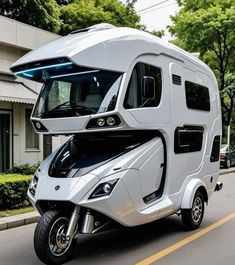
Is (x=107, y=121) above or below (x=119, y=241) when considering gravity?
above

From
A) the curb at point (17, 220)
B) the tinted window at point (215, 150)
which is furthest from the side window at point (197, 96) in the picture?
the curb at point (17, 220)

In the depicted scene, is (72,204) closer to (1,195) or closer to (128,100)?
(128,100)

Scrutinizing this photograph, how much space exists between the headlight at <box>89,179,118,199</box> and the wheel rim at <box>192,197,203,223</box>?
2531 mm

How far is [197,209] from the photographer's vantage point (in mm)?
8570

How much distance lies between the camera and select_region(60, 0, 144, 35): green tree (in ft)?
94.5

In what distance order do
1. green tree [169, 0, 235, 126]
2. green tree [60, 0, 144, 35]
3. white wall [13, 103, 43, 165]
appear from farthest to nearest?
1. green tree [60, 0, 144, 35]
2. green tree [169, 0, 235, 126]
3. white wall [13, 103, 43, 165]

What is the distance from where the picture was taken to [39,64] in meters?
6.82

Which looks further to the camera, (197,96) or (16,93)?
(16,93)

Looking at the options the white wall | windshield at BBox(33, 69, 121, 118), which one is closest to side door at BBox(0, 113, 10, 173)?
the white wall

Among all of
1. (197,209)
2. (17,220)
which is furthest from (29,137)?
(197,209)

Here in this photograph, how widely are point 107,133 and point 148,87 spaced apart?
95 centimetres

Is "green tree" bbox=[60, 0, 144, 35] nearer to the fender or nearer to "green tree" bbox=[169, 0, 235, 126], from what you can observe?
"green tree" bbox=[169, 0, 235, 126]

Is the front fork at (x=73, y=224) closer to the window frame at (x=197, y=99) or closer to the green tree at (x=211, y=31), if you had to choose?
the window frame at (x=197, y=99)

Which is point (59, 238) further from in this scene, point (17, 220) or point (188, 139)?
point (17, 220)
